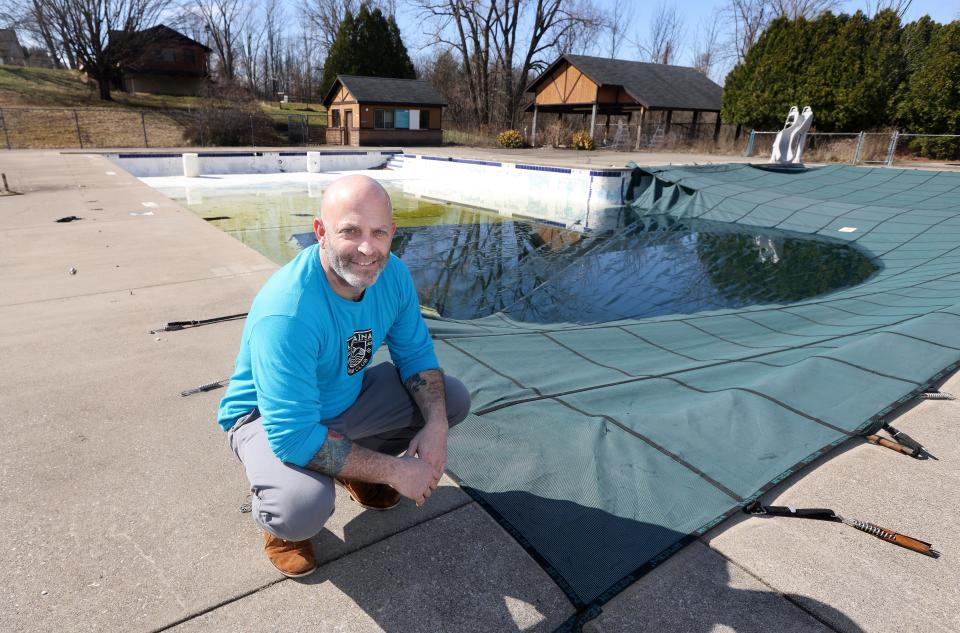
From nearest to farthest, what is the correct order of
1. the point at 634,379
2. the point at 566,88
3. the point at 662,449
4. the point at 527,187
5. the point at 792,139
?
the point at 662,449 → the point at 634,379 → the point at 527,187 → the point at 792,139 → the point at 566,88

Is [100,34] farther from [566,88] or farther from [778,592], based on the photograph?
[778,592]

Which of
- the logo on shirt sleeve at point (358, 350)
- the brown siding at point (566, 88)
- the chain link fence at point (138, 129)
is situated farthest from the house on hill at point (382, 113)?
the logo on shirt sleeve at point (358, 350)

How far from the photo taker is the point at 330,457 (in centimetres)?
158

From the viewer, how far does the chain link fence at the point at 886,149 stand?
18375 mm

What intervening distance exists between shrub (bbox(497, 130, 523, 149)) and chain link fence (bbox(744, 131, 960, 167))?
1387 centimetres

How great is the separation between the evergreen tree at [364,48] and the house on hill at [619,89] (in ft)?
43.4

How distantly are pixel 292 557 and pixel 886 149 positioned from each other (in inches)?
953

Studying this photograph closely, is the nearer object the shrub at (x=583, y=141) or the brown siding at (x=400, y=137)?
the shrub at (x=583, y=141)

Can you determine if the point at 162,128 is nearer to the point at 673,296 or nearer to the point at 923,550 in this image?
the point at 673,296

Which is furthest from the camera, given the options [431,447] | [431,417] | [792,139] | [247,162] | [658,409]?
[247,162]

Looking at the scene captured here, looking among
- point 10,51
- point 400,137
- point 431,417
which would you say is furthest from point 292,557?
point 10,51

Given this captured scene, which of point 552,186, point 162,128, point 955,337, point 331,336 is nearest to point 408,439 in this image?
point 331,336

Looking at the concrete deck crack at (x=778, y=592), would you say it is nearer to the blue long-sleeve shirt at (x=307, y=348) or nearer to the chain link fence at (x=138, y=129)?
the blue long-sleeve shirt at (x=307, y=348)

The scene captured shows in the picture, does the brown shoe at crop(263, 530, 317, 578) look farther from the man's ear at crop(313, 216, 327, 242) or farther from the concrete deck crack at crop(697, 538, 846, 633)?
the concrete deck crack at crop(697, 538, 846, 633)
